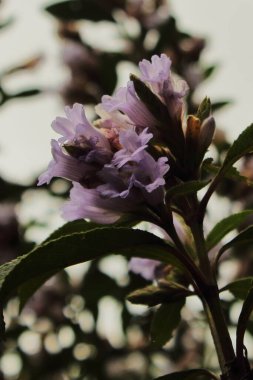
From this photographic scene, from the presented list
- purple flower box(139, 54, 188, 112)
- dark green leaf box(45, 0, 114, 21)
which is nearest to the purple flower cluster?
purple flower box(139, 54, 188, 112)

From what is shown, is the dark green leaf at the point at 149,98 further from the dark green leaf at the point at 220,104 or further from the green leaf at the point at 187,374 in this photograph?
the dark green leaf at the point at 220,104

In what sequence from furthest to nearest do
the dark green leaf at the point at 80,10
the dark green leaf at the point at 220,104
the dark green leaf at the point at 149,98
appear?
the dark green leaf at the point at 80,10 → the dark green leaf at the point at 220,104 → the dark green leaf at the point at 149,98

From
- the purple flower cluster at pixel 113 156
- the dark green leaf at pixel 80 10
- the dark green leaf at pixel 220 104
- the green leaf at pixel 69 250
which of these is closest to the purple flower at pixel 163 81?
the purple flower cluster at pixel 113 156

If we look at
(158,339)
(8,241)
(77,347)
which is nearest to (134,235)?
(158,339)

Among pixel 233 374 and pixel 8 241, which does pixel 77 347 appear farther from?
pixel 233 374

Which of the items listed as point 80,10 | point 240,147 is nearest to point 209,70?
point 80,10
